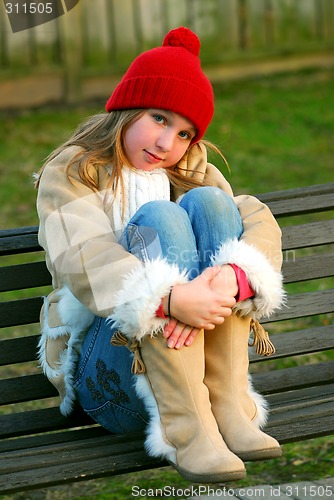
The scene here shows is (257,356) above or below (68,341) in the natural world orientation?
below

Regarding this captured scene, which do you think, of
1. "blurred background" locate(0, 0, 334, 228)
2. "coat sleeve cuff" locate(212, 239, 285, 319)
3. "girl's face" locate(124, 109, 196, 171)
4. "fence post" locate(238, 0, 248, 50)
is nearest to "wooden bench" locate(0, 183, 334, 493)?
"coat sleeve cuff" locate(212, 239, 285, 319)

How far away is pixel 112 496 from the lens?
131 inches

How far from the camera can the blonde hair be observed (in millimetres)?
2828

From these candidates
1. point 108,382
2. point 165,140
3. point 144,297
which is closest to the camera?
point 144,297

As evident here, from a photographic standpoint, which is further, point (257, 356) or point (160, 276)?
point (257, 356)

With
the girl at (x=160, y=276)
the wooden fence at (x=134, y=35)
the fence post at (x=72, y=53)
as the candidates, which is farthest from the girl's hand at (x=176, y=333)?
the fence post at (x=72, y=53)

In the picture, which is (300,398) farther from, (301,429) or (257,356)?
(301,429)

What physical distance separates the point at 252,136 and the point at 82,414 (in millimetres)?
4907

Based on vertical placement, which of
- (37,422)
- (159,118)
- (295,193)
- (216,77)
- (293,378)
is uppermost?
(159,118)

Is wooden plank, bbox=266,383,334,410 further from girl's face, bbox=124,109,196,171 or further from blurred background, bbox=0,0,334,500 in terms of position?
blurred background, bbox=0,0,334,500

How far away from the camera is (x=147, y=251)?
2.56 m

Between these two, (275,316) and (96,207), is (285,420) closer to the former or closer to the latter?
(275,316)

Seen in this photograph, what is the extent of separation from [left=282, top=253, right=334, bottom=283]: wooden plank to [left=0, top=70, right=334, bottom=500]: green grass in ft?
7.71

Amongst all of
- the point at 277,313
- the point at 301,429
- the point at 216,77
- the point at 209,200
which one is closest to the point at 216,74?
the point at 216,77
